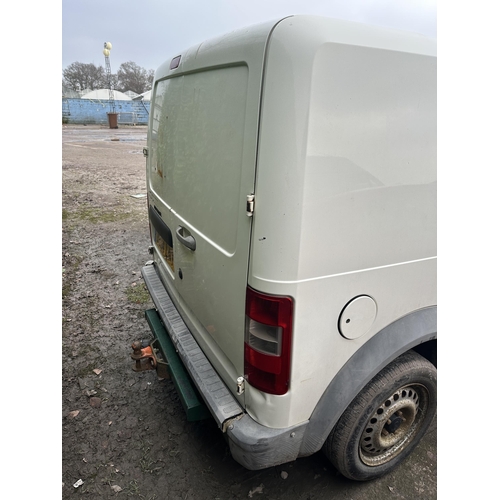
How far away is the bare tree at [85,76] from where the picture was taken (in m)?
51.2

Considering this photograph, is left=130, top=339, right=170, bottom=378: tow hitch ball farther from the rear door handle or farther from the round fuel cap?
the round fuel cap

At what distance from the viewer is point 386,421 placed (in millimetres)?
2137

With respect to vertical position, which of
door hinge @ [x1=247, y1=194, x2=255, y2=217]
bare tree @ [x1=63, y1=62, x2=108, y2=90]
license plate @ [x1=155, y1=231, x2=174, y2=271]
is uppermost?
bare tree @ [x1=63, y1=62, x2=108, y2=90]

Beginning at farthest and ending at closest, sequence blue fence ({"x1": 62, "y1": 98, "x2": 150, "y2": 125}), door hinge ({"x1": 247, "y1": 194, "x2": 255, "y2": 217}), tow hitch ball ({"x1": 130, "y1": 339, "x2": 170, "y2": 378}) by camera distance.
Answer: blue fence ({"x1": 62, "y1": 98, "x2": 150, "y2": 125}) → tow hitch ball ({"x1": 130, "y1": 339, "x2": 170, "y2": 378}) → door hinge ({"x1": 247, "y1": 194, "x2": 255, "y2": 217})

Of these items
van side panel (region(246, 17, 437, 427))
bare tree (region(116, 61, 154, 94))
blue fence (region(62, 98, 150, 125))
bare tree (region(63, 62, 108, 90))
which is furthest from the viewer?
bare tree (region(116, 61, 154, 94))

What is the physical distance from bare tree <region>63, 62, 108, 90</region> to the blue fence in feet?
54.7

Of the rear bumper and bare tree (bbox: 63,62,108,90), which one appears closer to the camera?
the rear bumper

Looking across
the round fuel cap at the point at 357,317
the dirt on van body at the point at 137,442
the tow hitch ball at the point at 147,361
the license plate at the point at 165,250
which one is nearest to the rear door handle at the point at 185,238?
the license plate at the point at 165,250

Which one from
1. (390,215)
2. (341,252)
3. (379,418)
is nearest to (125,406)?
(379,418)

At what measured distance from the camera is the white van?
4.64 feet

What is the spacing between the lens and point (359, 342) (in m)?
1.80

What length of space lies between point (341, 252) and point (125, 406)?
210cm

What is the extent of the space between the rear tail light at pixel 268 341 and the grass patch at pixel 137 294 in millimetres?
2776

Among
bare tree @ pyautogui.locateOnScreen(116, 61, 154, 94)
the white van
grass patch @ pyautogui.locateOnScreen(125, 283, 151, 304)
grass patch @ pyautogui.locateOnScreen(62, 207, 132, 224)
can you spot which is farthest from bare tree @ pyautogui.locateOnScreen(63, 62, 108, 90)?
the white van
